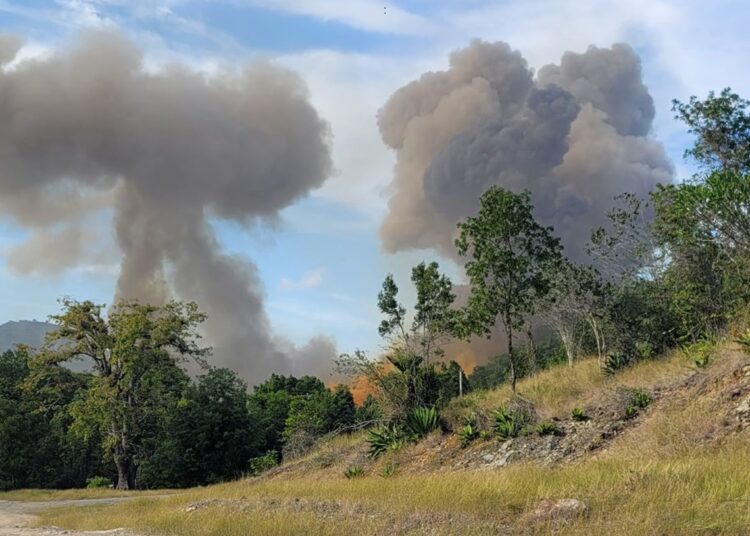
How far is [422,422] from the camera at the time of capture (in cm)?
2311

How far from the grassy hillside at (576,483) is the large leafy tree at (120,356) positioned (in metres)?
19.2

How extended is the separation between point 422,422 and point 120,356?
23257 mm

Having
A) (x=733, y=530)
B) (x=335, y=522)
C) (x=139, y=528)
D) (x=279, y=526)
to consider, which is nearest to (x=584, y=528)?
(x=733, y=530)

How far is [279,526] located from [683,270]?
20.9m

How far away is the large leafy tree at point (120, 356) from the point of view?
1507 inches

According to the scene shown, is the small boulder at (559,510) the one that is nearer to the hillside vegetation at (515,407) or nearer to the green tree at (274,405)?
the hillside vegetation at (515,407)

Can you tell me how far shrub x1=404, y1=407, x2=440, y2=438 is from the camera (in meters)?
22.9

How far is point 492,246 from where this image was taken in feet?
82.5

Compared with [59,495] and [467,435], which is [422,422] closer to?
[467,435]

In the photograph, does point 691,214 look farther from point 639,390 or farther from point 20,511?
point 20,511

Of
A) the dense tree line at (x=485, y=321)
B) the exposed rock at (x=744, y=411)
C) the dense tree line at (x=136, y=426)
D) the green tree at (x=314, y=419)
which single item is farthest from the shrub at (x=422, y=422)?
the dense tree line at (x=136, y=426)

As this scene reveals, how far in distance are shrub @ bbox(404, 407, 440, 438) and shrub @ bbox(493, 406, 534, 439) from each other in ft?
10.2

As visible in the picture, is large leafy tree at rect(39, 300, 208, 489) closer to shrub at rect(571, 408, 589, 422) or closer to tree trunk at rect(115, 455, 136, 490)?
tree trunk at rect(115, 455, 136, 490)

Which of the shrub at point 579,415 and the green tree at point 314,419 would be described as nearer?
the shrub at point 579,415
